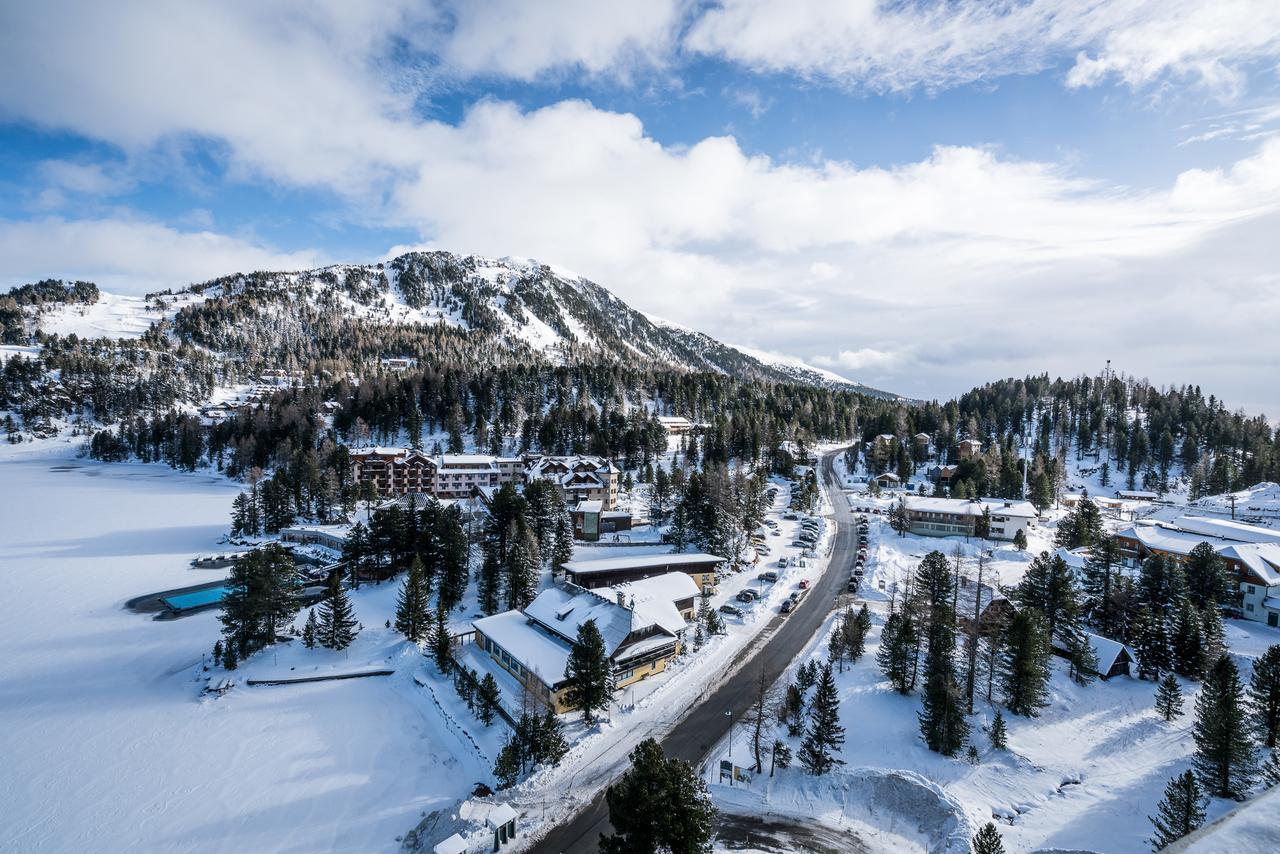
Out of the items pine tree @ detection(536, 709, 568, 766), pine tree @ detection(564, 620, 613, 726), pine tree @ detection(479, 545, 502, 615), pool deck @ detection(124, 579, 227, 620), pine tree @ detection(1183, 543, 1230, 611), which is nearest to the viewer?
pine tree @ detection(536, 709, 568, 766)

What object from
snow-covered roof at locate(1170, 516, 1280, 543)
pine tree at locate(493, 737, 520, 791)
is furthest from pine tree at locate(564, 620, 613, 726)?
snow-covered roof at locate(1170, 516, 1280, 543)

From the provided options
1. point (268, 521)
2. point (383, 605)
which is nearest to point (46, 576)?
point (268, 521)

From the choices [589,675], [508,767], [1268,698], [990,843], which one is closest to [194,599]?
[589,675]

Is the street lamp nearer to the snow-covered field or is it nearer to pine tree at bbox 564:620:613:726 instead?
pine tree at bbox 564:620:613:726

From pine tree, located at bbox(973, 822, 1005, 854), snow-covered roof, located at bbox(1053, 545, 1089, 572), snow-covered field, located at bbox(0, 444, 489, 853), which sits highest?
snow-covered roof, located at bbox(1053, 545, 1089, 572)

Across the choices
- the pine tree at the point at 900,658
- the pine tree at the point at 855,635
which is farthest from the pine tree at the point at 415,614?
the pine tree at the point at 900,658

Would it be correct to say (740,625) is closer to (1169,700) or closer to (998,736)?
(998,736)
